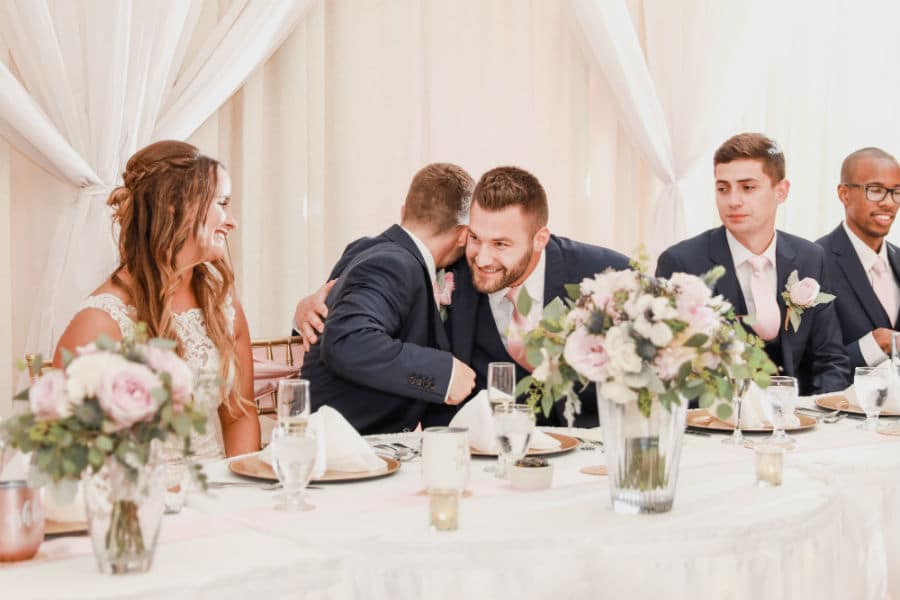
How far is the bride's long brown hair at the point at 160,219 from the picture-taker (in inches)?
105

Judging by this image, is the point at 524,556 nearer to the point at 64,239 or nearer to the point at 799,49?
the point at 64,239

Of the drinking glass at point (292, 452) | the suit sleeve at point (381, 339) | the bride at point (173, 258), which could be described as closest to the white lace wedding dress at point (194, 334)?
the bride at point (173, 258)

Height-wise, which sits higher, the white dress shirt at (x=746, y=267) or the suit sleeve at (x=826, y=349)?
the white dress shirt at (x=746, y=267)

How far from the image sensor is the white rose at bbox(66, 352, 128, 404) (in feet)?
3.93

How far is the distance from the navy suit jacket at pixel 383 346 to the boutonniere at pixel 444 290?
0.10 meters

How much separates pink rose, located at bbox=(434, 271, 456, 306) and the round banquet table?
1.35m

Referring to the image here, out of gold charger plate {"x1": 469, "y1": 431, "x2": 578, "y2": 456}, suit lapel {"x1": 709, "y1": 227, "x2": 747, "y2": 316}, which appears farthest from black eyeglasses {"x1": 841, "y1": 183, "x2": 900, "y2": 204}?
gold charger plate {"x1": 469, "y1": 431, "x2": 578, "y2": 456}

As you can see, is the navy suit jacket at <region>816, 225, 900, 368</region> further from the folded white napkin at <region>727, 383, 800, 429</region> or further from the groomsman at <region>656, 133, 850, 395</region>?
the folded white napkin at <region>727, 383, 800, 429</region>

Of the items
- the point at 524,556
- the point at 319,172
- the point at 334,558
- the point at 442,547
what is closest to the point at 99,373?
the point at 334,558

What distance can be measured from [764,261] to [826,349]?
0.38m

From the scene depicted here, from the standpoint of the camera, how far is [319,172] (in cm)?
439

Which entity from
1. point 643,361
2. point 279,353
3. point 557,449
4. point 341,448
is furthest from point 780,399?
point 279,353

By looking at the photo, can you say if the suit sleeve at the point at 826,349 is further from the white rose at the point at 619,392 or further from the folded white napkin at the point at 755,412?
the white rose at the point at 619,392

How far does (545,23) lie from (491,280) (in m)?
2.21
